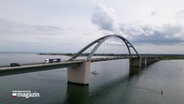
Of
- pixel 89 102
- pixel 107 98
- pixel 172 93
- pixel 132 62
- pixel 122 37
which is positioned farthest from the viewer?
pixel 132 62

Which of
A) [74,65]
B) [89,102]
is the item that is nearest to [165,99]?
[89,102]

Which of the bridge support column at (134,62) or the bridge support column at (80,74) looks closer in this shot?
the bridge support column at (80,74)

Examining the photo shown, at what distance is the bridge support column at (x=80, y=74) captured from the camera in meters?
39.6

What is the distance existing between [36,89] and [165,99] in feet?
75.1

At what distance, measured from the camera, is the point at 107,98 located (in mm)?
31609

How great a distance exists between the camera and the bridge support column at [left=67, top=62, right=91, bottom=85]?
3959 cm

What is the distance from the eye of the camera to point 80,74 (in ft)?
130

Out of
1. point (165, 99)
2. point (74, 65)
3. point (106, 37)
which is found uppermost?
point (106, 37)

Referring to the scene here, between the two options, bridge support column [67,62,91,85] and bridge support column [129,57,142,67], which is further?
bridge support column [129,57,142,67]

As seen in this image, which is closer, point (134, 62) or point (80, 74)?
point (80, 74)

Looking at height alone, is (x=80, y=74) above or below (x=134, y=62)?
below

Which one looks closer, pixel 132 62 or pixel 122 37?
pixel 122 37

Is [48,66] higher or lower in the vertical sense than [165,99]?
higher

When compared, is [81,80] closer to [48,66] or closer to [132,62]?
[48,66]
